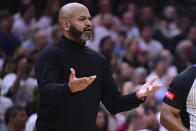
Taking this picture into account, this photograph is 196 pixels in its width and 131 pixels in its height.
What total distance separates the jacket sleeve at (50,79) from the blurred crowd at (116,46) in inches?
98.1

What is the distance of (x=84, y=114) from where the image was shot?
3.48 m

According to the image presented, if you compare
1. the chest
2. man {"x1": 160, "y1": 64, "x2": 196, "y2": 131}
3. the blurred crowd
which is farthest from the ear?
the blurred crowd

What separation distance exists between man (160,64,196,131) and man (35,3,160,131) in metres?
0.19

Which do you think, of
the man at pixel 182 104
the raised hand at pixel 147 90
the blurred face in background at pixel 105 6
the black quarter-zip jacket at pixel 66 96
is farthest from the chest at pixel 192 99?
the blurred face in background at pixel 105 6

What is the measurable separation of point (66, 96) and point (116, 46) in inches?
245

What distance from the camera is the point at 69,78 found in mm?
3373

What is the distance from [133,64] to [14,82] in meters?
2.74

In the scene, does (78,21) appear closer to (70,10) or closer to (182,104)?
(70,10)

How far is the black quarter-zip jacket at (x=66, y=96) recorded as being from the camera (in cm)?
333

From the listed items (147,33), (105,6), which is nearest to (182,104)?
(147,33)

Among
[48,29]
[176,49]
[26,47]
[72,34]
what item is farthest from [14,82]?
[176,49]

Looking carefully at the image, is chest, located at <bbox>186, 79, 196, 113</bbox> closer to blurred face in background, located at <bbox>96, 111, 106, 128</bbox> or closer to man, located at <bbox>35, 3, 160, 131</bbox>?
man, located at <bbox>35, 3, 160, 131</bbox>

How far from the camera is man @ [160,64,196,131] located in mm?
3512

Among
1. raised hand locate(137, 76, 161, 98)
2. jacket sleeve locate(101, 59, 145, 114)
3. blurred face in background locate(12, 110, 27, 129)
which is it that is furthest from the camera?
blurred face in background locate(12, 110, 27, 129)
